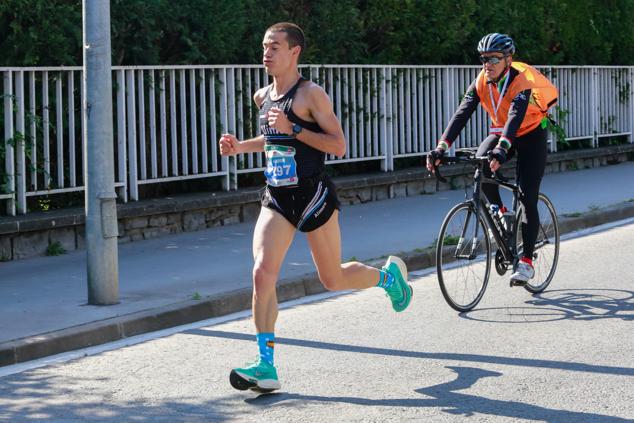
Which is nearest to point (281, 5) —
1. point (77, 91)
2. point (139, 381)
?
point (77, 91)

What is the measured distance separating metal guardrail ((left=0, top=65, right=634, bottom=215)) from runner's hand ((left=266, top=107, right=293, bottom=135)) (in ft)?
16.9

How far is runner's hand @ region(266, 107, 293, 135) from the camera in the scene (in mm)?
6785

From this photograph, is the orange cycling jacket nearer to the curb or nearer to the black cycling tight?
the black cycling tight

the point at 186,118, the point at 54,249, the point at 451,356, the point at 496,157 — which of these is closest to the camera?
the point at 451,356

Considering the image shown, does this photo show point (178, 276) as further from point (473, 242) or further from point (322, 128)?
point (322, 128)

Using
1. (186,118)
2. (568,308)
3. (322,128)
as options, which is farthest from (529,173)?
(186,118)

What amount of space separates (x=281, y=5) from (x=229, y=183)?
8.19 ft

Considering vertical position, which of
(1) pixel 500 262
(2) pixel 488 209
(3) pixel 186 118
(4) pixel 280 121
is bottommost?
(1) pixel 500 262

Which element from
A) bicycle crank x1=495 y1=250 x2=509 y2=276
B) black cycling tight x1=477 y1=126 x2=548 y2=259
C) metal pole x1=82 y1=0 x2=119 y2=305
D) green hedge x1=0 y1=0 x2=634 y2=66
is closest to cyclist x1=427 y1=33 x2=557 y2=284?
black cycling tight x1=477 y1=126 x2=548 y2=259

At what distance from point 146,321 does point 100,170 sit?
1.17 meters

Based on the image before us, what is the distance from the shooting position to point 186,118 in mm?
13422

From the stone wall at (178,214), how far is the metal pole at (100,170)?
7.20 ft

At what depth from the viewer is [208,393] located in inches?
268

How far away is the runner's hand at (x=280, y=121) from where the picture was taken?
6.79 metres
